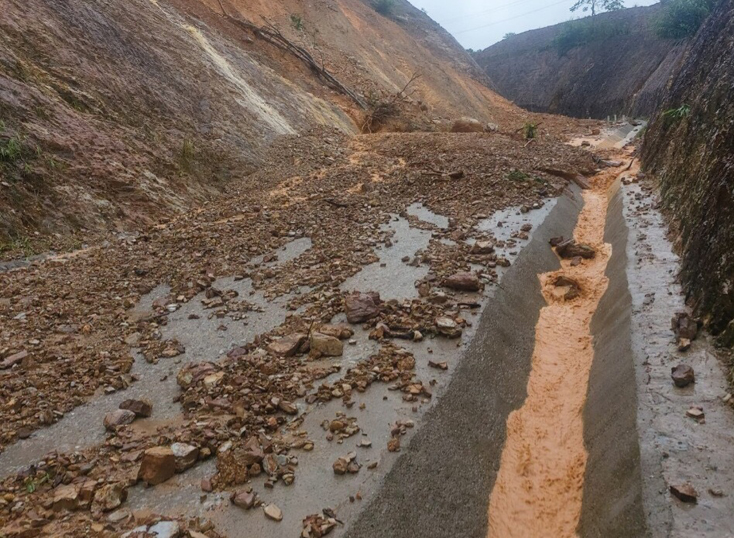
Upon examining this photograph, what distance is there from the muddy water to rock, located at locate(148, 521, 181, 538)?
6.74ft

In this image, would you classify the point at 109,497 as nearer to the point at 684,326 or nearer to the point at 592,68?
the point at 684,326

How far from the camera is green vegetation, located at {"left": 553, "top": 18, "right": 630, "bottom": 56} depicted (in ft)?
101

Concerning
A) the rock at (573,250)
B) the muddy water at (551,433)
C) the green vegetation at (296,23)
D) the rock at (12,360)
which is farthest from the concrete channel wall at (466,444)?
the green vegetation at (296,23)

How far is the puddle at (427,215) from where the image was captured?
7688 millimetres

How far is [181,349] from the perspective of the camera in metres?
4.50

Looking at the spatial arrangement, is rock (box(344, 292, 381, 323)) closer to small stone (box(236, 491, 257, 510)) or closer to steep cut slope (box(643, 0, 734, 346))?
small stone (box(236, 491, 257, 510))

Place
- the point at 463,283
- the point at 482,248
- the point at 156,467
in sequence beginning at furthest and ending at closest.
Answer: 1. the point at 482,248
2. the point at 463,283
3. the point at 156,467

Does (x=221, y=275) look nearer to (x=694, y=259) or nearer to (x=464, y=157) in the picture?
(x=694, y=259)

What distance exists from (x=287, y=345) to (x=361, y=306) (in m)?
0.90

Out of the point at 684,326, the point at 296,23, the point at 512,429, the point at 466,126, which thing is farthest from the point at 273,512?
the point at 296,23

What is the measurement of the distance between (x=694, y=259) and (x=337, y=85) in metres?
14.0

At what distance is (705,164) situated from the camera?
20.5ft

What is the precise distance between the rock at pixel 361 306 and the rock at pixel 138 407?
1946mm

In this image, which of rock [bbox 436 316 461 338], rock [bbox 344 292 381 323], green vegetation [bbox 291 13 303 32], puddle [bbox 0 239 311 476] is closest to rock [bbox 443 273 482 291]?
rock [bbox 436 316 461 338]
